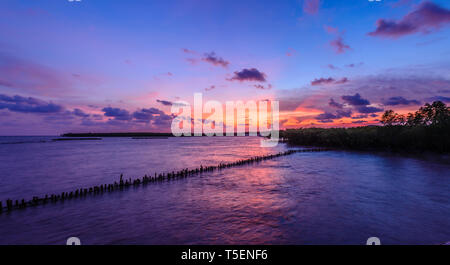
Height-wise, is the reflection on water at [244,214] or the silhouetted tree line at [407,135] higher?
the silhouetted tree line at [407,135]

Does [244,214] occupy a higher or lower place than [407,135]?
lower

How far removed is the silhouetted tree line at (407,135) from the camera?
63.1 m

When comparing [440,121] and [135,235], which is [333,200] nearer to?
[135,235]

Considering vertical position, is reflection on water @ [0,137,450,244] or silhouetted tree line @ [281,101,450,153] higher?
silhouetted tree line @ [281,101,450,153]

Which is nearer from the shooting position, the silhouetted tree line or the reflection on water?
the reflection on water

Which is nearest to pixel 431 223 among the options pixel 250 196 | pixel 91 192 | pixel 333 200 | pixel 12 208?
pixel 333 200

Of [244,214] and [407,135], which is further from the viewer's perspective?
[407,135]

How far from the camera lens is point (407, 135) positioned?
69500 mm

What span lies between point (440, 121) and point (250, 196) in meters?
76.2

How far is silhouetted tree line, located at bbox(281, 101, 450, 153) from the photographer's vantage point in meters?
63.1

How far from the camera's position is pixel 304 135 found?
116m
